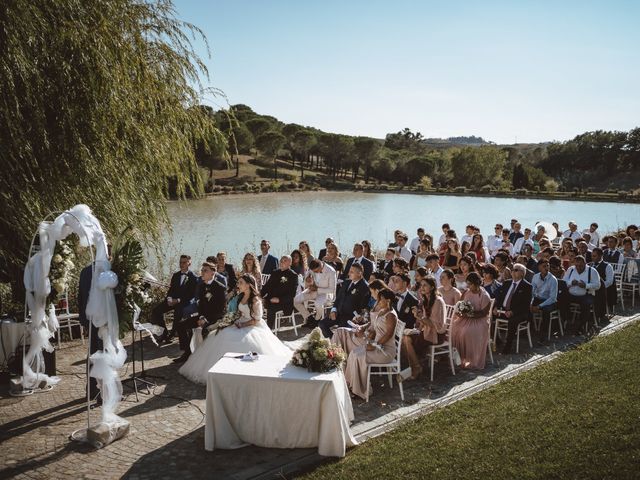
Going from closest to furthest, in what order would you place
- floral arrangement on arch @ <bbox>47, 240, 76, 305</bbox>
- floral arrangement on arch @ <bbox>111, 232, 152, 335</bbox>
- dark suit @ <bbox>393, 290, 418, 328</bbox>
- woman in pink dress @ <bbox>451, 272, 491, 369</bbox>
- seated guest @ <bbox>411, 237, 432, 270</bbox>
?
floral arrangement on arch @ <bbox>111, 232, 152, 335</bbox> → floral arrangement on arch @ <bbox>47, 240, 76, 305</bbox> → woman in pink dress @ <bbox>451, 272, 491, 369</bbox> → dark suit @ <bbox>393, 290, 418, 328</bbox> → seated guest @ <bbox>411, 237, 432, 270</bbox>

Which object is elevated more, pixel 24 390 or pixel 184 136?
pixel 184 136

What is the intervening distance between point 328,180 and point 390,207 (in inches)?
1045

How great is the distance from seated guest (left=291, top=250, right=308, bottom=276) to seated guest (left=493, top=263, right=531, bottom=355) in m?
3.95

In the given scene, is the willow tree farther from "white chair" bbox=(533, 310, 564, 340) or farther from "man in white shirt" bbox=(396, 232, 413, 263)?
"white chair" bbox=(533, 310, 564, 340)

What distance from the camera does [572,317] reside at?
418 inches

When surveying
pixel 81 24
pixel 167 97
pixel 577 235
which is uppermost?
pixel 81 24

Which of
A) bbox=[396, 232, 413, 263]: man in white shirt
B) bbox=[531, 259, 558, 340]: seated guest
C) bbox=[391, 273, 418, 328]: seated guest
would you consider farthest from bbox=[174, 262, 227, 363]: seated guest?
bbox=[531, 259, 558, 340]: seated guest


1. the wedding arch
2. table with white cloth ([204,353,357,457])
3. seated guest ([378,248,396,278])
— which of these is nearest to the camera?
table with white cloth ([204,353,357,457])

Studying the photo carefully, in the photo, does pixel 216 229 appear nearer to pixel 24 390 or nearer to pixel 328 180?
pixel 24 390

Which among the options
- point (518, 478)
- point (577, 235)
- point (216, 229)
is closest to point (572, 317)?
point (577, 235)

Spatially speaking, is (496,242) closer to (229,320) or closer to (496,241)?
(496,241)

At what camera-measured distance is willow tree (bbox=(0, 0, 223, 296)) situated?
685cm

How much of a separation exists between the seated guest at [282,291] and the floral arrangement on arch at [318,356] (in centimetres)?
435

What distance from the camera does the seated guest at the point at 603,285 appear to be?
10430 millimetres
